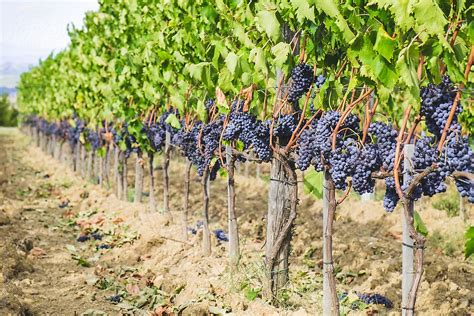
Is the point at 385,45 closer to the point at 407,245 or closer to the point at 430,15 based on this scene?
the point at 430,15

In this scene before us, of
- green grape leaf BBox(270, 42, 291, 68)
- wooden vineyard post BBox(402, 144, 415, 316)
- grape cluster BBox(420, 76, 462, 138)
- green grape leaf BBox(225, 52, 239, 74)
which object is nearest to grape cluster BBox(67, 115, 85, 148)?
green grape leaf BBox(225, 52, 239, 74)

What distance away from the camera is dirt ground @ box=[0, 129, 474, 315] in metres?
6.12

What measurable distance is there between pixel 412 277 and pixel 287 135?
6.62 feet

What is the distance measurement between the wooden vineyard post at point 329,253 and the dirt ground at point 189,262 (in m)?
0.13

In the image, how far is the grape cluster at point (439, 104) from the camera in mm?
3896

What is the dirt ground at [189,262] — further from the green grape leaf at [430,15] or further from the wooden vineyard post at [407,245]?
the green grape leaf at [430,15]

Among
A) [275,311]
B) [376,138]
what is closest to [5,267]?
[275,311]

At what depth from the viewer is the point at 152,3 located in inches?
387

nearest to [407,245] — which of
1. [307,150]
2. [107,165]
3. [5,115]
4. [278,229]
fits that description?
[307,150]

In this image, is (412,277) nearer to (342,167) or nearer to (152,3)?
(342,167)

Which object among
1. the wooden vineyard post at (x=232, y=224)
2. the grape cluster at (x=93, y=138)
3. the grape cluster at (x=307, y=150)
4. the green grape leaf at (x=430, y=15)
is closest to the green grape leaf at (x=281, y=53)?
the grape cluster at (x=307, y=150)

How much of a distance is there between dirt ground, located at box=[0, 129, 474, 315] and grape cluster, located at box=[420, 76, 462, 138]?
1278 mm

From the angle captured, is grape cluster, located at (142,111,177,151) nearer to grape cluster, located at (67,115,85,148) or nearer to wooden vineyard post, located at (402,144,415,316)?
wooden vineyard post, located at (402,144,415,316)

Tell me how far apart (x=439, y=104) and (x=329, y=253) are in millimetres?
1573
